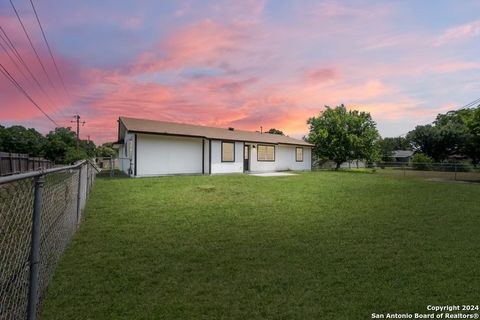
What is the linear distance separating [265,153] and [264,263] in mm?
20673

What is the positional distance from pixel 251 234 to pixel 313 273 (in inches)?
78.7

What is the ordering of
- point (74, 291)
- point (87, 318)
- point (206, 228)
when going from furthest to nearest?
point (206, 228), point (74, 291), point (87, 318)

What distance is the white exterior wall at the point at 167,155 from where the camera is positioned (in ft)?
57.1

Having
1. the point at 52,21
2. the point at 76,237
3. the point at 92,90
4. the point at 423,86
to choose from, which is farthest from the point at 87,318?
the point at 423,86

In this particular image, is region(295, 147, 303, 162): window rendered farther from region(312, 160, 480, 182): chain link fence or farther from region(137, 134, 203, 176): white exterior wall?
region(137, 134, 203, 176): white exterior wall

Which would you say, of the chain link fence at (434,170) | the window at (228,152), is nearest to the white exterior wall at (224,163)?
the window at (228,152)

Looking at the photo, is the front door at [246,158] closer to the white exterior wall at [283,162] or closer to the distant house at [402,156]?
the white exterior wall at [283,162]

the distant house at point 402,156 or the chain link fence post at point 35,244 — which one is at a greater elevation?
the distant house at point 402,156

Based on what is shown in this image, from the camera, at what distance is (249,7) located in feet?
37.3

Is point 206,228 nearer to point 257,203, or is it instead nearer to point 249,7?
point 257,203

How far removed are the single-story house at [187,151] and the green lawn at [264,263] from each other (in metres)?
9.80

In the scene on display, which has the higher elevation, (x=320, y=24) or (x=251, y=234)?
(x=320, y=24)

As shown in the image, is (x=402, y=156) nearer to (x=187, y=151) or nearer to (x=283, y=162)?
(x=283, y=162)

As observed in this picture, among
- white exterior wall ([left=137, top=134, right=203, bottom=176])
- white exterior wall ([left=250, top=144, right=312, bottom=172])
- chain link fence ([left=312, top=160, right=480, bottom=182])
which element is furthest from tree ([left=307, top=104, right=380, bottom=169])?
white exterior wall ([left=137, top=134, right=203, bottom=176])
